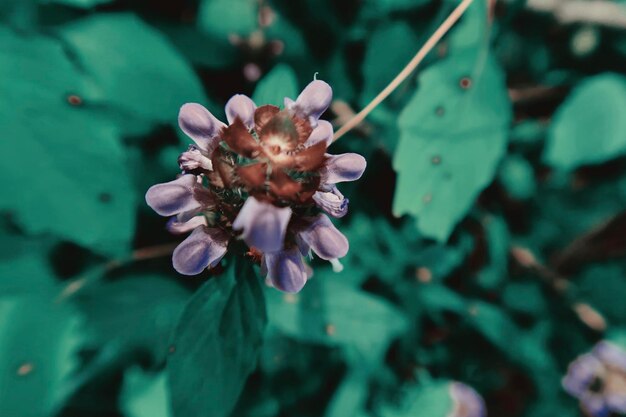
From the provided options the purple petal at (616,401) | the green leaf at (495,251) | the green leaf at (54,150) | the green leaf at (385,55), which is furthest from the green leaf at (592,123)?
the green leaf at (54,150)

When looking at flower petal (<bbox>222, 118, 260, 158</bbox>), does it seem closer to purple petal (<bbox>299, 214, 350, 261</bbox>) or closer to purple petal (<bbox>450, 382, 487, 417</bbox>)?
purple petal (<bbox>299, 214, 350, 261</bbox>)

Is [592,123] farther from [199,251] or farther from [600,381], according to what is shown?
[199,251]

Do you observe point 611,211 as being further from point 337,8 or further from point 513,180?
point 337,8

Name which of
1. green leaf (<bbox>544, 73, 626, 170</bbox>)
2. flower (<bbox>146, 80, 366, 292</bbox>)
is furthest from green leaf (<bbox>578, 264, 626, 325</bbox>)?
flower (<bbox>146, 80, 366, 292</bbox>)

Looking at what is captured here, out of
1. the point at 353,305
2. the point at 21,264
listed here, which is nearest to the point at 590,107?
the point at 353,305

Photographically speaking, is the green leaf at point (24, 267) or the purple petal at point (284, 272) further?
the green leaf at point (24, 267)

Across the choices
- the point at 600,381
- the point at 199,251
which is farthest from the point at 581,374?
the point at 199,251

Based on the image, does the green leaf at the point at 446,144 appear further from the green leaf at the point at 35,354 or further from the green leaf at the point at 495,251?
the green leaf at the point at 35,354
